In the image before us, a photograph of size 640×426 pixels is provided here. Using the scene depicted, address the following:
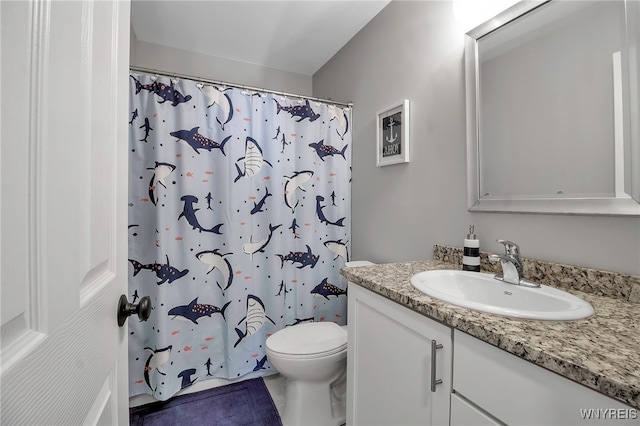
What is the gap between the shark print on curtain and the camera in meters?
1.57

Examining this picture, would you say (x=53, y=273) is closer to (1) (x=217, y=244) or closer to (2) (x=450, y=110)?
(1) (x=217, y=244)

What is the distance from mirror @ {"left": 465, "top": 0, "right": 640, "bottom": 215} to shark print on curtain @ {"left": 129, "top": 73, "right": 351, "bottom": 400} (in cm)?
105

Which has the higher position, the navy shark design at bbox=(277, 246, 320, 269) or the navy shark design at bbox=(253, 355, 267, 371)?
the navy shark design at bbox=(277, 246, 320, 269)

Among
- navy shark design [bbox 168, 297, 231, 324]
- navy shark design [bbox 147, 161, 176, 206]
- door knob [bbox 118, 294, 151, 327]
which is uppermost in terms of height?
navy shark design [bbox 147, 161, 176, 206]

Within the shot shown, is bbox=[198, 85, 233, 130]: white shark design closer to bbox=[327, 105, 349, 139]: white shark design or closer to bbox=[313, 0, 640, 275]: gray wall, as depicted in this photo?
bbox=[327, 105, 349, 139]: white shark design

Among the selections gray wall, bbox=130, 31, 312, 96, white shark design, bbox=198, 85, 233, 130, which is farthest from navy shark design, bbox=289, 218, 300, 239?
Answer: gray wall, bbox=130, 31, 312, 96

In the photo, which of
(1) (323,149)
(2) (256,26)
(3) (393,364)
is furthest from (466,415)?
(2) (256,26)

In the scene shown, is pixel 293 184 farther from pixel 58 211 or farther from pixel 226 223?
pixel 58 211

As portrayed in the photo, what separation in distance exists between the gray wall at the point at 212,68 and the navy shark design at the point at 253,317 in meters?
1.88

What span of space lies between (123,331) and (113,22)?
69 cm

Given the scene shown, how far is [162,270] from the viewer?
1.58 m

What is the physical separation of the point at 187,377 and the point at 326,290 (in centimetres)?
101

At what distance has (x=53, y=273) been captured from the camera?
35 centimetres

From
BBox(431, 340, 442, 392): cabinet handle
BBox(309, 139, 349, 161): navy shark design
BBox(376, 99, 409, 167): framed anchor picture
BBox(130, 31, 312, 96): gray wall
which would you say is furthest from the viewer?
BBox(130, 31, 312, 96): gray wall
